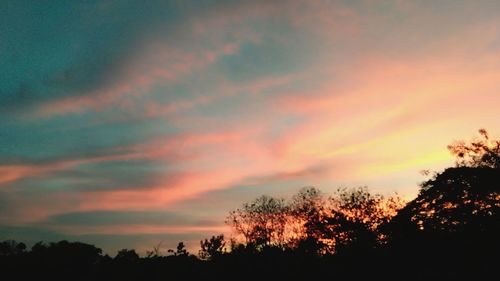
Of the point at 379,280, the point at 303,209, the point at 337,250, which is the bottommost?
the point at 379,280

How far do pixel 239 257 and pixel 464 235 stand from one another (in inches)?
A: 228

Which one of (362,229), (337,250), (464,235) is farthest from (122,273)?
(464,235)

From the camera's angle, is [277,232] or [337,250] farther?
[277,232]

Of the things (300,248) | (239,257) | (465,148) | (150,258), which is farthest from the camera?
(465,148)

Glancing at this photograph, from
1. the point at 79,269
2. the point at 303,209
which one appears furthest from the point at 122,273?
the point at 303,209

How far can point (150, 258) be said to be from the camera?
11.6m

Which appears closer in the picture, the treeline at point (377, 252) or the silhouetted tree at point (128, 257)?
the treeline at point (377, 252)

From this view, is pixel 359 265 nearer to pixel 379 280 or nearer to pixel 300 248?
pixel 379 280

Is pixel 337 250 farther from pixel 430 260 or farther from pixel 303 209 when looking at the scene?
pixel 303 209

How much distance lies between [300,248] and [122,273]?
4.56 metres

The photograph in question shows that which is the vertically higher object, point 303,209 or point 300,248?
point 303,209

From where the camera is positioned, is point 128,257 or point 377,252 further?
point 128,257

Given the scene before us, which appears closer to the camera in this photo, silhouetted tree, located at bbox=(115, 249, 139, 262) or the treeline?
the treeline

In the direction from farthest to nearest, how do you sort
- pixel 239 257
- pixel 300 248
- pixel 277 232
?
pixel 277 232
pixel 239 257
pixel 300 248
